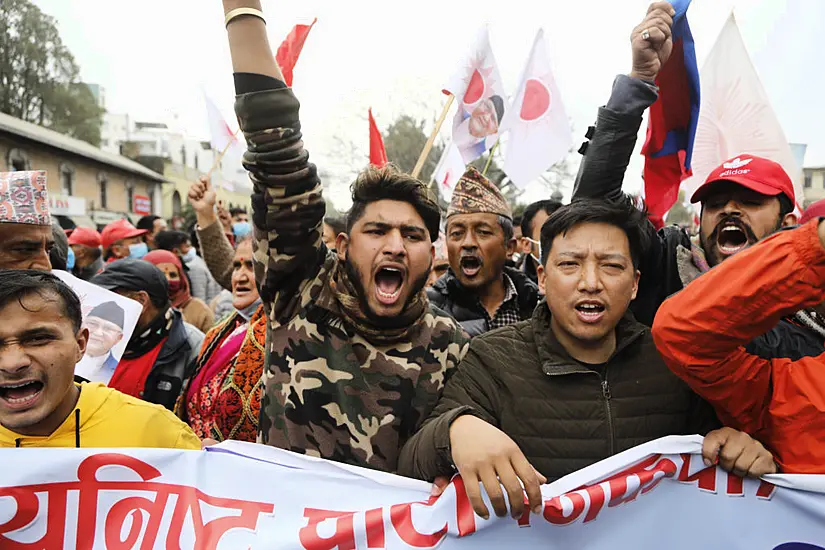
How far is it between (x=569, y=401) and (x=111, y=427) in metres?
1.46

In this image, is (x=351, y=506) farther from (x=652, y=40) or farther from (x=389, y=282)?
(x=652, y=40)

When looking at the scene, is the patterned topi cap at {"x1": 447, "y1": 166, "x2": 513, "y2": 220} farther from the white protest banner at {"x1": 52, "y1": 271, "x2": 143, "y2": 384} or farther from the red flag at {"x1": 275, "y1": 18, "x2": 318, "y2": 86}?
the white protest banner at {"x1": 52, "y1": 271, "x2": 143, "y2": 384}

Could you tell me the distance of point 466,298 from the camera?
3.58 metres

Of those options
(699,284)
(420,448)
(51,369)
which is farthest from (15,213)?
(699,284)

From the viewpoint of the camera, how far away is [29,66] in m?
37.5

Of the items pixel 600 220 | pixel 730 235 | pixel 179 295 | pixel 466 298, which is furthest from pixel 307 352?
pixel 179 295

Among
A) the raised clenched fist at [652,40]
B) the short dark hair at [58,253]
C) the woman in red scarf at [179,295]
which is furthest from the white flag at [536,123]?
the short dark hair at [58,253]

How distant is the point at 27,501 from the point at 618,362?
1752 mm

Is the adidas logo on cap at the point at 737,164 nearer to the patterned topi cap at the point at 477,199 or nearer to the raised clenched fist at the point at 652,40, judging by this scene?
the raised clenched fist at the point at 652,40

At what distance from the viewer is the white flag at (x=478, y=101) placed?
6227 mm

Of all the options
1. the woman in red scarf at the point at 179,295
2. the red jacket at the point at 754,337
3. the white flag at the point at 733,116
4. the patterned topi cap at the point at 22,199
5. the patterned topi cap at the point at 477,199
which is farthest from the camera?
the woman in red scarf at the point at 179,295

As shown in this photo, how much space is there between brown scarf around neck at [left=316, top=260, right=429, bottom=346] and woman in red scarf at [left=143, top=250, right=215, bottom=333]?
122 inches

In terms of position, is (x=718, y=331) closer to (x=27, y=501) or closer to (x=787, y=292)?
(x=787, y=292)

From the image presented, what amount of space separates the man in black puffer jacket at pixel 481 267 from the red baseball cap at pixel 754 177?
1129 millimetres
